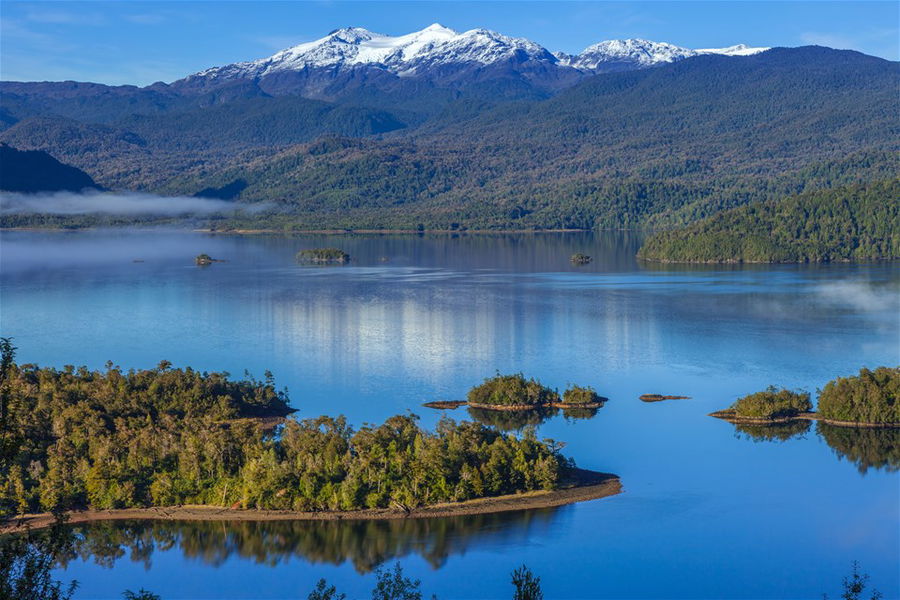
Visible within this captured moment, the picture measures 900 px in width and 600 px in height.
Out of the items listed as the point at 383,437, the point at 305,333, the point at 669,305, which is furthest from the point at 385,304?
the point at 383,437

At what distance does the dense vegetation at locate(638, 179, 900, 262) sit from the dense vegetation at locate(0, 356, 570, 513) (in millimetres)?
92639

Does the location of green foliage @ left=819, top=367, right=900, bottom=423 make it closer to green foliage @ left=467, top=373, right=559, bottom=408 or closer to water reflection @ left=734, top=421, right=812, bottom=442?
water reflection @ left=734, top=421, right=812, bottom=442

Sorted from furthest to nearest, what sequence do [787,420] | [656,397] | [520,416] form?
→ [656,397] → [520,416] → [787,420]

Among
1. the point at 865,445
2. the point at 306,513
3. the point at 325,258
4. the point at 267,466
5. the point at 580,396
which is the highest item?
the point at 325,258

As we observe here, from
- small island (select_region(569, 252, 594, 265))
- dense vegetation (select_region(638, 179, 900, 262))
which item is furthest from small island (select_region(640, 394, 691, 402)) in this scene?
dense vegetation (select_region(638, 179, 900, 262))

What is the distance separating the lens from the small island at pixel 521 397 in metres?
48.5

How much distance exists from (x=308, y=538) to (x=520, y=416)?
15751 millimetres

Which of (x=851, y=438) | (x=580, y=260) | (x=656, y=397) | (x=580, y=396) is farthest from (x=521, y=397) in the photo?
(x=580, y=260)

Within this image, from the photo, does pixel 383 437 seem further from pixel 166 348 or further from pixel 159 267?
pixel 159 267

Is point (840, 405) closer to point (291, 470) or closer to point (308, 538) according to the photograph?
point (291, 470)

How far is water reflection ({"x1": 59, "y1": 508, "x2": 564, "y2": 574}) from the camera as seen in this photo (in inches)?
1283

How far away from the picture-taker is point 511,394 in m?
48.5

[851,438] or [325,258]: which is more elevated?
[325,258]

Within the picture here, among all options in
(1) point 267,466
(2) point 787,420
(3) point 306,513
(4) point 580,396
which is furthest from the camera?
(4) point 580,396
